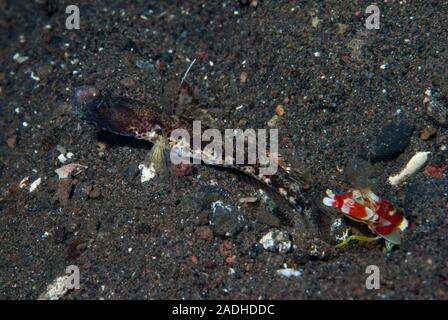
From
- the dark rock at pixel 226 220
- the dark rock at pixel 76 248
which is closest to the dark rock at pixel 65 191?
the dark rock at pixel 76 248

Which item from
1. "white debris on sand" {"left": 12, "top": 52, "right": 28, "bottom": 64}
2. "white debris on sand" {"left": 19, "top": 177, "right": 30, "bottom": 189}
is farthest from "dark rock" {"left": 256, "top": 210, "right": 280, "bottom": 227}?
"white debris on sand" {"left": 12, "top": 52, "right": 28, "bottom": 64}

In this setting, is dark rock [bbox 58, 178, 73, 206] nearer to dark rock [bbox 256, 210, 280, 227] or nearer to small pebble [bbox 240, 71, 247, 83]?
dark rock [bbox 256, 210, 280, 227]

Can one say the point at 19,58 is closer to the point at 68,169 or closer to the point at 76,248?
the point at 68,169

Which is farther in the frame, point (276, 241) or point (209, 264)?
point (276, 241)

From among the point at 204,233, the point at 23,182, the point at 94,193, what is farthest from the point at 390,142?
the point at 23,182

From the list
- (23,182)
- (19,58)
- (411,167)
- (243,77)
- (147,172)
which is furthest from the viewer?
(19,58)

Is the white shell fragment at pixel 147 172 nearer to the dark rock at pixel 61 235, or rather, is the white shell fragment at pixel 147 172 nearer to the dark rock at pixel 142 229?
the dark rock at pixel 142 229
